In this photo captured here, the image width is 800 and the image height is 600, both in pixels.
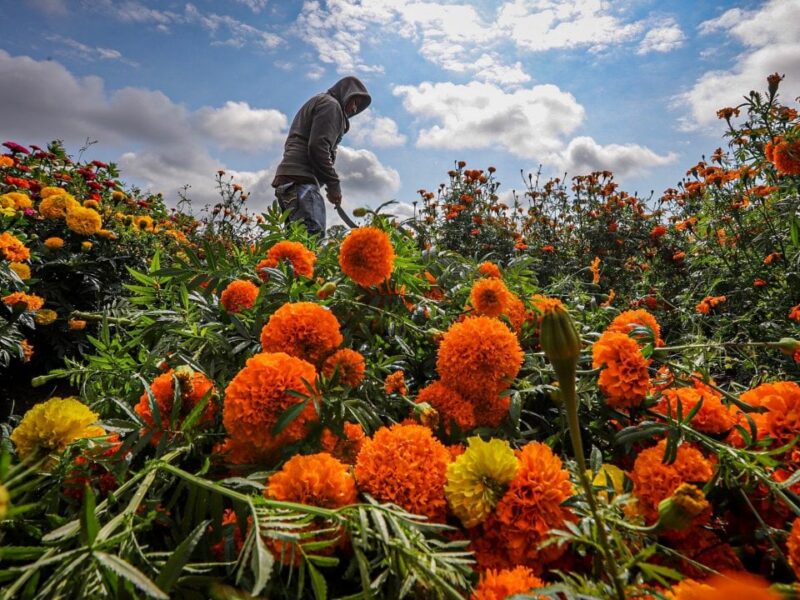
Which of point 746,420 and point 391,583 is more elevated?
point 746,420

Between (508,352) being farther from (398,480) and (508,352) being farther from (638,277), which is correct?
(638,277)

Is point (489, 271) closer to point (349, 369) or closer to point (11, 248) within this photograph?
point (349, 369)

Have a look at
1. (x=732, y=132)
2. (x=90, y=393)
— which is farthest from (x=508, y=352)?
(x=732, y=132)

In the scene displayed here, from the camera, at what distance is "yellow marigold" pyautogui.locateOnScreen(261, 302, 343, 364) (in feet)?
2.85

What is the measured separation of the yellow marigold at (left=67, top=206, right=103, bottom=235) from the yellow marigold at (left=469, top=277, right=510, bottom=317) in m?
3.39

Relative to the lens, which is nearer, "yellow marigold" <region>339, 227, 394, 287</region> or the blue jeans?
"yellow marigold" <region>339, 227, 394, 287</region>

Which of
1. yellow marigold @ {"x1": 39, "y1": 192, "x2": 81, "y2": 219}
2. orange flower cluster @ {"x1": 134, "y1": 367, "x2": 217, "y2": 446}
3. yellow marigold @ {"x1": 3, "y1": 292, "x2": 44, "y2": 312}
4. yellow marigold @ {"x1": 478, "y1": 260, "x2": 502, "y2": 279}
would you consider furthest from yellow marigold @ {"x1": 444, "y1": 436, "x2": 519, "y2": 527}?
yellow marigold @ {"x1": 39, "y1": 192, "x2": 81, "y2": 219}

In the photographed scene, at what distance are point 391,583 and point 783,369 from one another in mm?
2341

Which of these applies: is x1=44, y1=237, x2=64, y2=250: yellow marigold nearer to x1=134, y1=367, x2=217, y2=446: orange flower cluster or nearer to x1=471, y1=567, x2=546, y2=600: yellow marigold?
x1=134, y1=367, x2=217, y2=446: orange flower cluster

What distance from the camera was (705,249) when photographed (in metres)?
3.83

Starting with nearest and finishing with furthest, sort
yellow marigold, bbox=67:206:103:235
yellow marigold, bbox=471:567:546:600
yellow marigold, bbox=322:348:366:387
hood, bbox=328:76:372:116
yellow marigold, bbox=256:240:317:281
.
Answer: yellow marigold, bbox=471:567:546:600
yellow marigold, bbox=322:348:366:387
yellow marigold, bbox=256:240:317:281
yellow marigold, bbox=67:206:103:235
hood, bbox=328:76:372:116

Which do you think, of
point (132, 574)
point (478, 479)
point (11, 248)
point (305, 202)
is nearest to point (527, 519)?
point (478, 479)

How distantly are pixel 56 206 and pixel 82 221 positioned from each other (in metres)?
0.29

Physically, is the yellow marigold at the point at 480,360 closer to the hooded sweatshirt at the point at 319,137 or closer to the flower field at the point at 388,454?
the flower field at the point at 388,454
